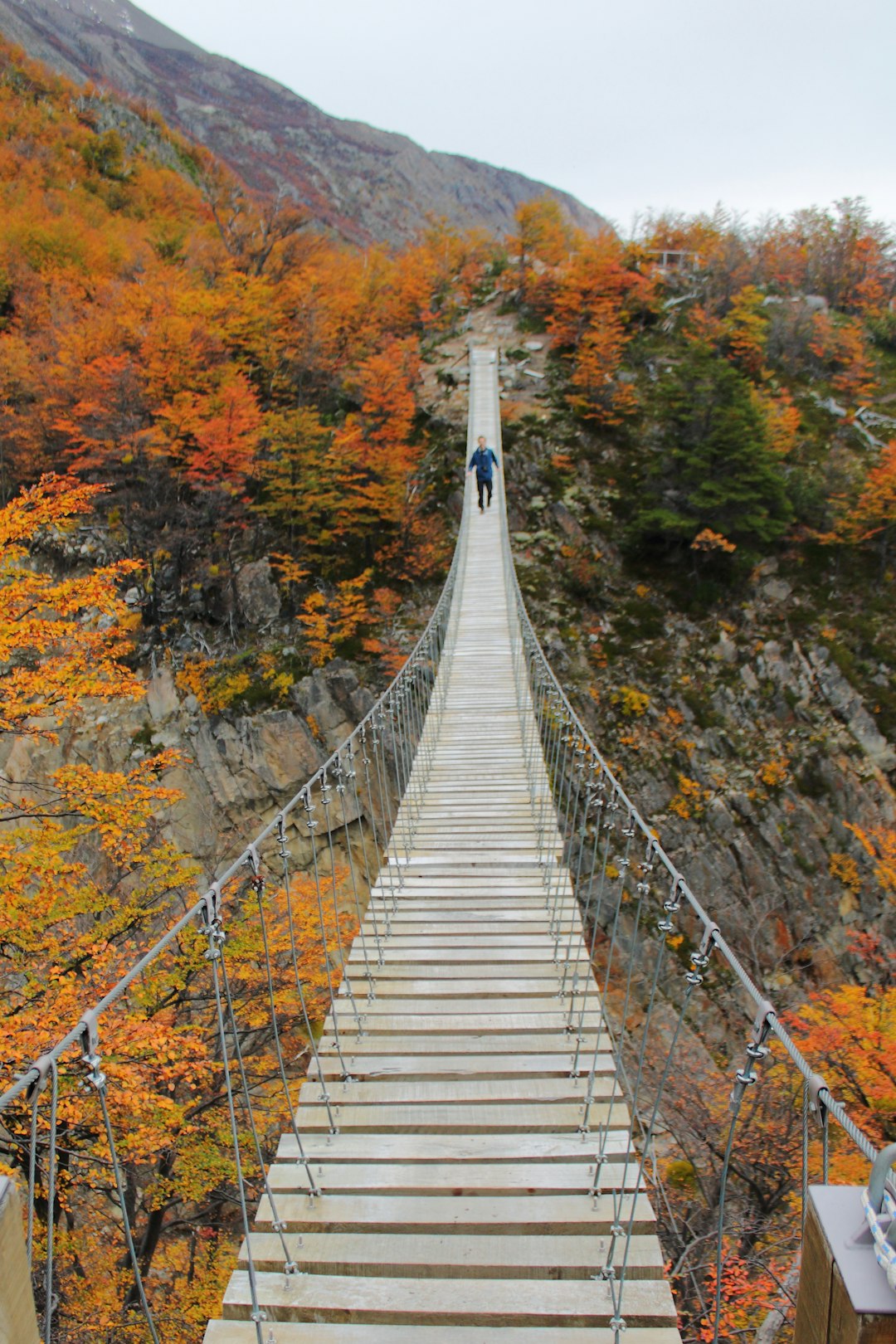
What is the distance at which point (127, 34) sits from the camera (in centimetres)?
6391

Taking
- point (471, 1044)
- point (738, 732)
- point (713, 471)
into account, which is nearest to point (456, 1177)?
point (471, 1044)

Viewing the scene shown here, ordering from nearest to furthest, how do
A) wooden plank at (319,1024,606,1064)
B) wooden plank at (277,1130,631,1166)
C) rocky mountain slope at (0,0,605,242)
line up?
1. wooden plank at (277,1130,631,1166)
2. wooden plank at (319,1024,606,1064)
3. rocky mountain slope at (0,0,605,242)

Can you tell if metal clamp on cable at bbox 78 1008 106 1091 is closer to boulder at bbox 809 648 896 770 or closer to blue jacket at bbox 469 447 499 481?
blue jacket at bbox 469 447 499 481

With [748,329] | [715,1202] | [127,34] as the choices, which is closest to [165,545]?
[715,1202]

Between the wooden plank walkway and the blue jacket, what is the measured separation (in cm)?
782

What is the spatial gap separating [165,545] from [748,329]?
1363cm

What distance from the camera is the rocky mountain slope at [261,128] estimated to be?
4644cm

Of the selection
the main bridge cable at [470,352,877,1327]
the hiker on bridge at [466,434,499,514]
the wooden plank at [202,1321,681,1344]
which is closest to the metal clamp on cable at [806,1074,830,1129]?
the main bridge cable at [470,352,877,1327]

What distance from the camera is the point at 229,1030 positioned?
6770 millimetres

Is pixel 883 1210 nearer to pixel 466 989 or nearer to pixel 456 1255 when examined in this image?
pixel 456 1255

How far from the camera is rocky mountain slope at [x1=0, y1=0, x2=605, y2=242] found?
4644 centimetres

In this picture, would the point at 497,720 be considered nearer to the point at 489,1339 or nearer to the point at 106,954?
the point at 106,954

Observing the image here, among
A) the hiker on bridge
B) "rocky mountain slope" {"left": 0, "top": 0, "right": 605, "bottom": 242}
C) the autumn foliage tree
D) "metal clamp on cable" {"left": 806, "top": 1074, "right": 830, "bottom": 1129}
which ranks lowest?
the autumn foliage tree

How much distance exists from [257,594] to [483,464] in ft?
15.7
